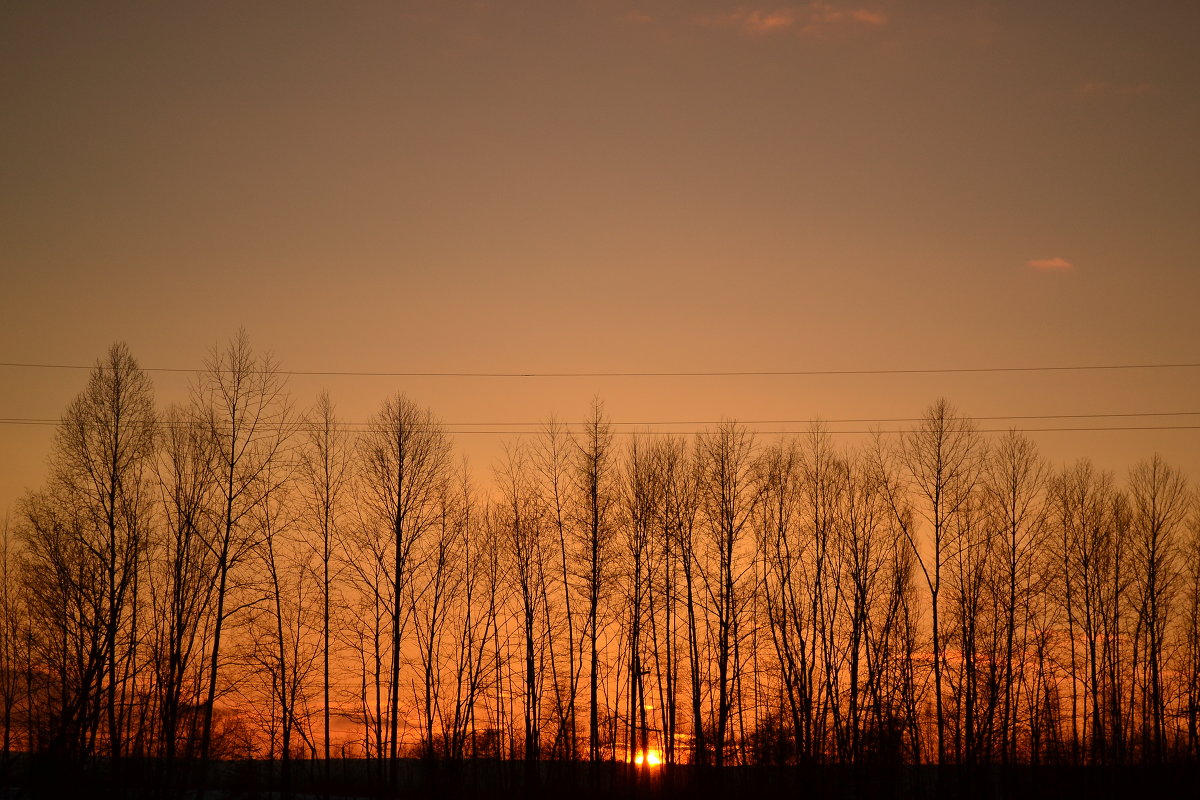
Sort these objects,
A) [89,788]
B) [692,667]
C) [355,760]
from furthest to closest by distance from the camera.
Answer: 1. [355,760]
2. [692,667]
3. [89,788]

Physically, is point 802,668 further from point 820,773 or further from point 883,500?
point 883,500

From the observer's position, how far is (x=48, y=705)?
1727 inches

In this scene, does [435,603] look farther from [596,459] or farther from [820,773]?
[820,773]

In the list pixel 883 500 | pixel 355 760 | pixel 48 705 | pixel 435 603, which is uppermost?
pixel 883 500

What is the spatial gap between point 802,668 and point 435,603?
57.6ft

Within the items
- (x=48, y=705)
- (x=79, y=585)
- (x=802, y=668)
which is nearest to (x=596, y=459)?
(x=802, y=668)

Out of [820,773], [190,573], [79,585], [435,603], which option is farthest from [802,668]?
[79,585]

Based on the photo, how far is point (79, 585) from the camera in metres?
38.1

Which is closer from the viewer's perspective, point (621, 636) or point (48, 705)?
point (48, 705)

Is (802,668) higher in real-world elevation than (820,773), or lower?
higher

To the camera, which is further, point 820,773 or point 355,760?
point 355,760

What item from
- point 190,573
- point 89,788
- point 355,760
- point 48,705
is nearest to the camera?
point 89,788

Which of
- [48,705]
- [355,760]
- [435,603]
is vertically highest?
[435,603]

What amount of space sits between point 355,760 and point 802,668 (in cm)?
2441
